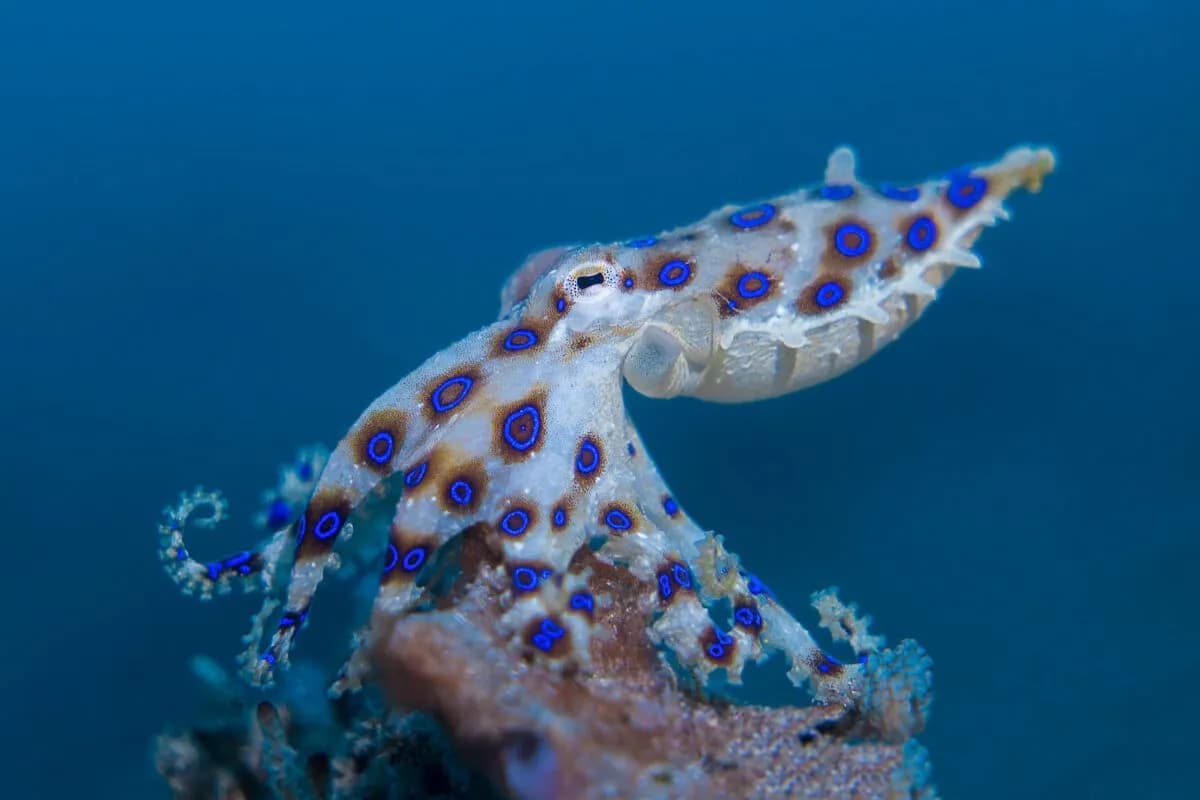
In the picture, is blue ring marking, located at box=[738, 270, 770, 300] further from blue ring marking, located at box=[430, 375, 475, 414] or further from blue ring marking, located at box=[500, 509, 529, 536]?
blue ring marking, located at box=[500, 509, 529, 536]

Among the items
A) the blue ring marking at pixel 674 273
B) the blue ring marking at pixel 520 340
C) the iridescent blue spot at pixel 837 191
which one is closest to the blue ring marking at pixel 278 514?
the blue ring marking at pixel 520 340

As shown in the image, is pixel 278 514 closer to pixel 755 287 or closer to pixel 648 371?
pixel 648 371

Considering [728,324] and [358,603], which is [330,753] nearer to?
[358,603]

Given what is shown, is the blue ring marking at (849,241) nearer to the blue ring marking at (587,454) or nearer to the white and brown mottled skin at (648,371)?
the white and brown mottled skin at (648,371)

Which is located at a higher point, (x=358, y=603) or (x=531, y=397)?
(x=531, y=397)

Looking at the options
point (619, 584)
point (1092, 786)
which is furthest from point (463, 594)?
point (1092, 786)

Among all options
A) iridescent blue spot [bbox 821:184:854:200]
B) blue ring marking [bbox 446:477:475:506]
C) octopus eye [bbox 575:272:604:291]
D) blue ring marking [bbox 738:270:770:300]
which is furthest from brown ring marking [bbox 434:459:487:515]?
iridescent blue spot [bbox 821:184:854:200]

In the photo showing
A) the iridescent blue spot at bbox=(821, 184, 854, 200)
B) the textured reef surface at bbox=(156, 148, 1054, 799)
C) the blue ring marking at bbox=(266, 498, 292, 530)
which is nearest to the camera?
the textured reef surface at bbox=(156, 148, 1054, 799)
